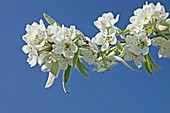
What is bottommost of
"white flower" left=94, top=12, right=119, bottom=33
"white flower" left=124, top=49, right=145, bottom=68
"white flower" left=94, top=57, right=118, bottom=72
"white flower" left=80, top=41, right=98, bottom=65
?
"white flower" left=94, top=57, right=118, bottom=72

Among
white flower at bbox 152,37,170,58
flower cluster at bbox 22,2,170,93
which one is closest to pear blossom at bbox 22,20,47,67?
flower cluster at bbox 22,2,170,93

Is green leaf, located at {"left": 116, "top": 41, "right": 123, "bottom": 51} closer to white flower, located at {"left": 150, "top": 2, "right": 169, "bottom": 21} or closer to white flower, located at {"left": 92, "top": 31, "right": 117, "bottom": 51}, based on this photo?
white flower, located at {"left": 92, "top": 31, "right": 117, "bottom": 51}

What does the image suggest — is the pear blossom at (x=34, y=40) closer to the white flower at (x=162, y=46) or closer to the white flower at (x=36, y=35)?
the white flower at (x=36, y=35)

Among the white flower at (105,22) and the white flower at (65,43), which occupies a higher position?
the white flower at (105,22)

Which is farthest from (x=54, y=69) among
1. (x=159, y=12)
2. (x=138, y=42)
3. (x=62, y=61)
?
(x=159, y=12)

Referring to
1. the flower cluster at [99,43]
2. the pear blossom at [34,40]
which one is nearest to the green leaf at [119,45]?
the flower cluster at [99,43]

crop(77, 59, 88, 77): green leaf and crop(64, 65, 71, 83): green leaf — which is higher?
crop(77, 59, 88, 77): green leaf

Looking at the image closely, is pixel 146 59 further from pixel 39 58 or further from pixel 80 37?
pixel 39 58
